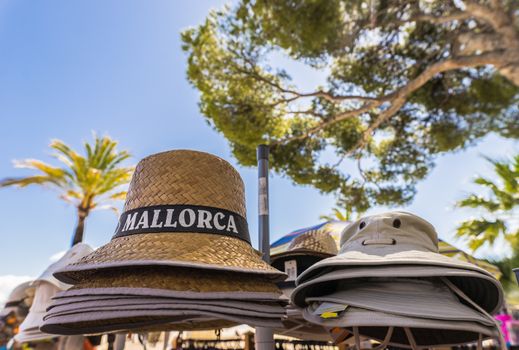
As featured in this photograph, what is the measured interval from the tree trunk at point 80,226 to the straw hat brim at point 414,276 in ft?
36.3

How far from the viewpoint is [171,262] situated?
2.34 ft

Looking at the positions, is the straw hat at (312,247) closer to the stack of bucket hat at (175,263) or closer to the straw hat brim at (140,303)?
the stack of bucket hat at (175,263)

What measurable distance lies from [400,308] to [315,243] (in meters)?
0.86

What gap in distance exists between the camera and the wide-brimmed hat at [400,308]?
2.39 ft

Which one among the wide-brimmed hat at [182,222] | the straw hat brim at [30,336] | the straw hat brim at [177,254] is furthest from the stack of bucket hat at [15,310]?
the straw hat brim at [177,254]

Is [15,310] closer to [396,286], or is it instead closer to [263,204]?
[263,204]

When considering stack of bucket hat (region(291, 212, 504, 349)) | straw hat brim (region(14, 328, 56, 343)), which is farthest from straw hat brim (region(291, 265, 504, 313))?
straw hat brim (region(14, 328, 56, 343))

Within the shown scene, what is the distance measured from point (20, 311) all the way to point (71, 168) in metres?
10.3

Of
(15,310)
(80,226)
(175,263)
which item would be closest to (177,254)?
(175,263)

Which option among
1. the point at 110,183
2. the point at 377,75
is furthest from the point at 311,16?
the point at 110,183

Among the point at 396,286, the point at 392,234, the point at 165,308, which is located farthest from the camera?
the point at 392,234

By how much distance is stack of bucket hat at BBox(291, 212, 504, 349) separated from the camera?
2.44 feet

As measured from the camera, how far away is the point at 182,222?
34.7 inches

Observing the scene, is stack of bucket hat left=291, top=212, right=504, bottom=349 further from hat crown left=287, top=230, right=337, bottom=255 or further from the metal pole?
hat crown left=287, top=230, right=337, bottom=255
